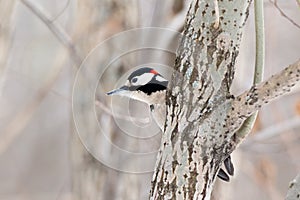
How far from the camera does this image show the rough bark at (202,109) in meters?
0.58

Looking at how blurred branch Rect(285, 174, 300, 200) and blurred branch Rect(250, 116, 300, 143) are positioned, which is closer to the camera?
blurred branch Rect(285, 174, 300, 200)

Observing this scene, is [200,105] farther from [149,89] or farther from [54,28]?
[54,28]

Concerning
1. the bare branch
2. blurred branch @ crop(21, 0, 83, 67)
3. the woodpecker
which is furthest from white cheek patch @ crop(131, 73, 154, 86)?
blurred branch @ crop(21, 0, 83, 67)

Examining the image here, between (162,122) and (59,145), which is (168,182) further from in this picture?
(59,145)

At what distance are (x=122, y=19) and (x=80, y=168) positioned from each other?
1.27 ft

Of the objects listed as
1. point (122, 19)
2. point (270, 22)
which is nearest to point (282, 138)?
point (270, 22)

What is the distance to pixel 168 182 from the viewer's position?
1.93ft

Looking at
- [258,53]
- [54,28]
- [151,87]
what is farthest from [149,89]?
[54,28]

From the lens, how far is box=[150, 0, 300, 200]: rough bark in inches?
23.0

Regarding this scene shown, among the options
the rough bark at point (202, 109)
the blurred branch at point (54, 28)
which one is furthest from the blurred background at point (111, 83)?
the rough bark at point (202, 109)

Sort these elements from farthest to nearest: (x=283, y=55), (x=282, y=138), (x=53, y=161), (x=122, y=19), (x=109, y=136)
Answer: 1. (x=53, y=161)
2. (x=283, y=55)
3. (x=282, y=138)
4. (x=122, y=19)
5. (x=109, y=136)

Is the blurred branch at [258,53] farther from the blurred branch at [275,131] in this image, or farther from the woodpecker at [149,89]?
the blurred branch at [275,131]

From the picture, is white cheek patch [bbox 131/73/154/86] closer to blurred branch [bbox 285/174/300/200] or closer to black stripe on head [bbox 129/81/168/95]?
black stripe on head [bbox 129/81/168/95]

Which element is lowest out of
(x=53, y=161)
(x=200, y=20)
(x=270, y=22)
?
(x=200, y=20)
